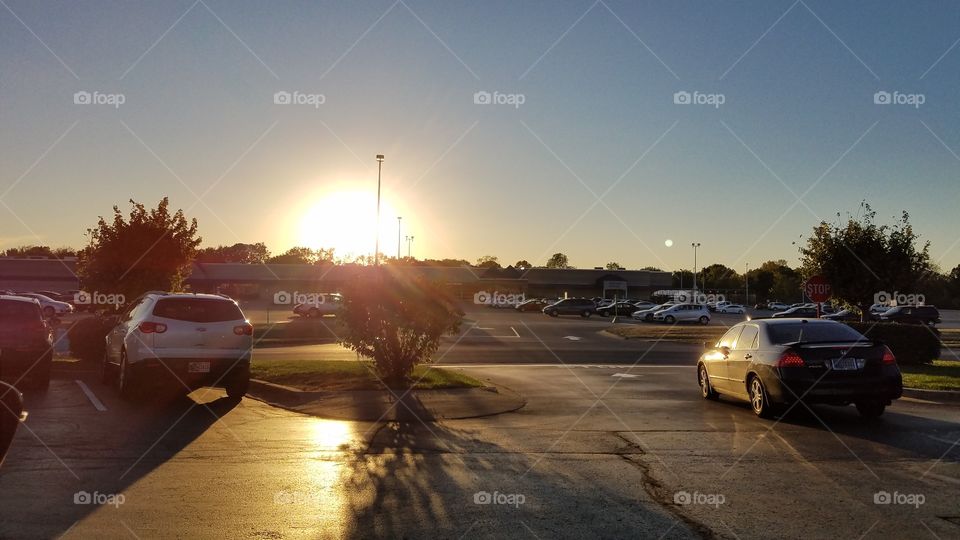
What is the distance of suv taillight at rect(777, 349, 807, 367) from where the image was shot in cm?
1206

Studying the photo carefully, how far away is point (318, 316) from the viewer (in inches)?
2237

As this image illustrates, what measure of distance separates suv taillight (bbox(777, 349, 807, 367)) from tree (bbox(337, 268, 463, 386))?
21.2 ft

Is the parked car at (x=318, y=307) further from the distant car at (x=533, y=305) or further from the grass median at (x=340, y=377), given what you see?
the grass median at (x=340, y=377)

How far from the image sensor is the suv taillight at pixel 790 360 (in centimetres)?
1206

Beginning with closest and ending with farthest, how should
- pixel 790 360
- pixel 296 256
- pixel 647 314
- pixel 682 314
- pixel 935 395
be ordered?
pixel 790 360
pixel 935 395
pixel 682 314
pixel 647 314
pixel 296 256

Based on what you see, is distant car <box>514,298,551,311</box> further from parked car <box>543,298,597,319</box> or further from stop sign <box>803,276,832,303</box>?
stop sign <box>803,276,832,303</box>

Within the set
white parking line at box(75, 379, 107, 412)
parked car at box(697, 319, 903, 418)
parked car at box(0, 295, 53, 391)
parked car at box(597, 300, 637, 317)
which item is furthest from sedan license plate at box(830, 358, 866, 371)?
parked car at box(597, 300, 637, 317)

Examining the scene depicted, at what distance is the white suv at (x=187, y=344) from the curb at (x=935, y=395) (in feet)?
40.2

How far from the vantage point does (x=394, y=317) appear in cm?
1614

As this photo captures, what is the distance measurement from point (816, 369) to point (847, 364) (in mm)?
469

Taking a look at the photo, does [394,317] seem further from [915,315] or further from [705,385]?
[915,315]

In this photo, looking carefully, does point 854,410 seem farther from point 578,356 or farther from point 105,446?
point 578,356

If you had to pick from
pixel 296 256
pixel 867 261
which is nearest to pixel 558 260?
pixel 296 256

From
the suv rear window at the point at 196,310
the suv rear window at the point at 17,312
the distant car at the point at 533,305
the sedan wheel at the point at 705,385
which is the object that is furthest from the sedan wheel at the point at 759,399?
the distant car at the point at 533,305
